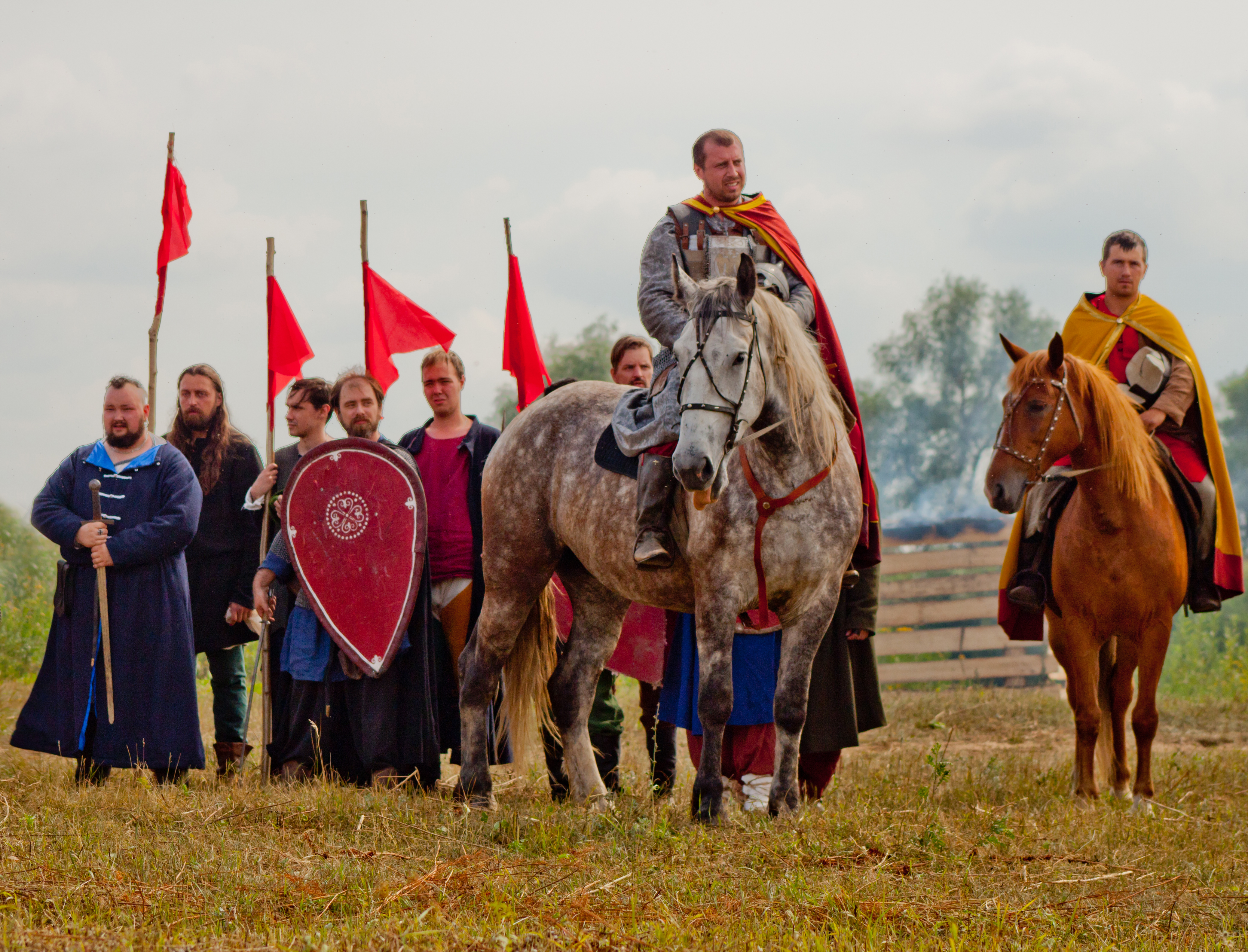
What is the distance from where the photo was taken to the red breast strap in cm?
485

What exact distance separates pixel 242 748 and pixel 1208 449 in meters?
5.59

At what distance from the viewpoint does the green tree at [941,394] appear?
1671 inches

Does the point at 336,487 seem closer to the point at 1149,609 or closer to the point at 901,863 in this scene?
the point at 901,863

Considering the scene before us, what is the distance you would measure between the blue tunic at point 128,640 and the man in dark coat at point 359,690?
471mm

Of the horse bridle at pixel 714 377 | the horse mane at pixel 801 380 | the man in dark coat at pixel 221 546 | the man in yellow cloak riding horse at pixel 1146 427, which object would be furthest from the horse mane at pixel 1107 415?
the man in dark coat at pixel 221 546

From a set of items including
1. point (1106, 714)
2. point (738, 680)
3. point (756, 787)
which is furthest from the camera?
point (1106, 714)

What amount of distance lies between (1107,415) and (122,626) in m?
5.13

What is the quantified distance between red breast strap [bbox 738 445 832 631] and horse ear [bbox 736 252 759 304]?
639mm

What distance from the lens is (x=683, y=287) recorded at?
476 centimetres

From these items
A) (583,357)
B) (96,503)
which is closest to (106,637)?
(96,503)

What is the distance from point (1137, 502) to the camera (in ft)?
20.4

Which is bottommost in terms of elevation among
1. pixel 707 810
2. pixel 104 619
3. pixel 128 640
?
pixel 707 810

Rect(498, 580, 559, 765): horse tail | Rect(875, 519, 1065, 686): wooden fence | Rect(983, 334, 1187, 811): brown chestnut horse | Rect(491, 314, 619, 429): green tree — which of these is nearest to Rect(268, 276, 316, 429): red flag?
Rect(498, 580, 559, 765): horse tail

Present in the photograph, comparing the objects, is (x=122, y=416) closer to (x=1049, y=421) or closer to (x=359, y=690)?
(x=359, y=690)
